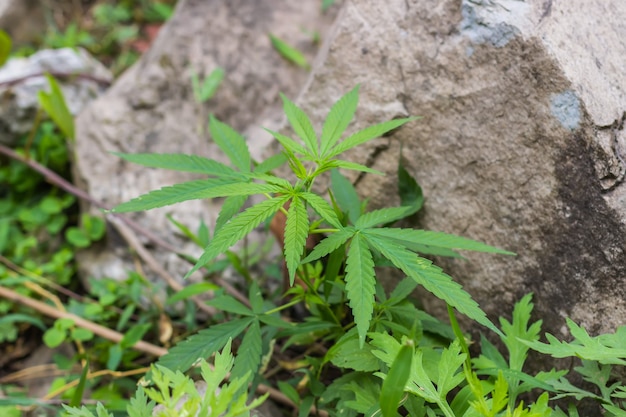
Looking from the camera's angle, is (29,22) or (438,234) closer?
(438,234)

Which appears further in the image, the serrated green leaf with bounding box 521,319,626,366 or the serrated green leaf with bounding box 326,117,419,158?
the serrated green leaf with bounding box 326,117,419,158

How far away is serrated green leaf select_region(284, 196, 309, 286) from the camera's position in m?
1.28

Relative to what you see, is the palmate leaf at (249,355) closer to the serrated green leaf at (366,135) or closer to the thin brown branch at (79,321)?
the serrated green leaf at (366,135)

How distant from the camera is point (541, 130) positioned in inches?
65.3

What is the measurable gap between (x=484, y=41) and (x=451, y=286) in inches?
34.4

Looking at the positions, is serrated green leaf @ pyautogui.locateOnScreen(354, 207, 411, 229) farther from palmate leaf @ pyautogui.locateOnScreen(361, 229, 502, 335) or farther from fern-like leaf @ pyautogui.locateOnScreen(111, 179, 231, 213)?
fern-like leaf @ pyautogui.locateOnScreen(111, 179, 231, 213)

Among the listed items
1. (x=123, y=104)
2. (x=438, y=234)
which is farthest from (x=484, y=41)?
(x=123, y=104)

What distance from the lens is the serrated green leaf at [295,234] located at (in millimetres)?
1278

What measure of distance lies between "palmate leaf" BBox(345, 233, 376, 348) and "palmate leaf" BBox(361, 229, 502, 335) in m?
0.05

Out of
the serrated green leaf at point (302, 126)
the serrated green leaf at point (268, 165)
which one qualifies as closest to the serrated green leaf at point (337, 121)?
the serrated green leaf at point (302, 126)

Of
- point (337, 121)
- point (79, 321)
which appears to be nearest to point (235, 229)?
point (337, 121)

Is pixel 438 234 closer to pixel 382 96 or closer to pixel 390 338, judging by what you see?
pixel 390 338

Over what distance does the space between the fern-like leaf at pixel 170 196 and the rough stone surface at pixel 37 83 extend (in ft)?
6.08

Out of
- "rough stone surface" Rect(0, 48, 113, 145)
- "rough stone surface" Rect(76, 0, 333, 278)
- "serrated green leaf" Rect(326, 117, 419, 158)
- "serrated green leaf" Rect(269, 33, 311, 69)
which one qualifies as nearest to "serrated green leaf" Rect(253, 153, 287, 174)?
"serrated green leaf" Rect(326, 117, 419, 158)
